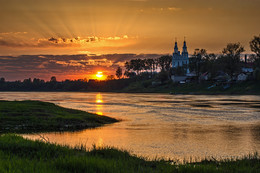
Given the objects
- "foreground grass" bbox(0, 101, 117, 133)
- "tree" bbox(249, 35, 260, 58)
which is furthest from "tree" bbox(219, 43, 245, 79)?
"foreground grass" bbox(0, 101, 117, 133)

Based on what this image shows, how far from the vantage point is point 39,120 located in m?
35.7

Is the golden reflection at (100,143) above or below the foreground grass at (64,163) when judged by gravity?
below

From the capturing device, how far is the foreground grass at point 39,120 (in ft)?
107

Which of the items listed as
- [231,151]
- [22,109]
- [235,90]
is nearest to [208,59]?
[235,90]

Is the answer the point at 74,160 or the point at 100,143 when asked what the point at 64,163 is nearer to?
the point at 74,160

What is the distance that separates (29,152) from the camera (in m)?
15.1

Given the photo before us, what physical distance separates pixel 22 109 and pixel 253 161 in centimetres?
3076

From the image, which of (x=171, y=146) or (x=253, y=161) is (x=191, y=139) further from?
(x=253, y=161)

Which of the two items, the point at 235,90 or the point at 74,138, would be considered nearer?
the point at 74,138

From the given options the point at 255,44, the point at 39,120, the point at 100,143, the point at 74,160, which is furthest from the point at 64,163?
the point at 255,44

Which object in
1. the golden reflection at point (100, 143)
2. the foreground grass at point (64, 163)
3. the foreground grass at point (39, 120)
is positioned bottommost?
the golden reflection at point (100, 143)

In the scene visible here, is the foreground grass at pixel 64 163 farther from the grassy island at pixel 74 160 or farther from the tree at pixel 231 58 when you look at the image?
the tree at pixel 231 58

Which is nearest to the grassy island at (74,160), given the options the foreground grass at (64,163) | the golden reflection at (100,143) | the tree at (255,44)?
the foreground grass at (64,163)

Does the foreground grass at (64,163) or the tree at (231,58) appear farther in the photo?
the tree at (231,58)
